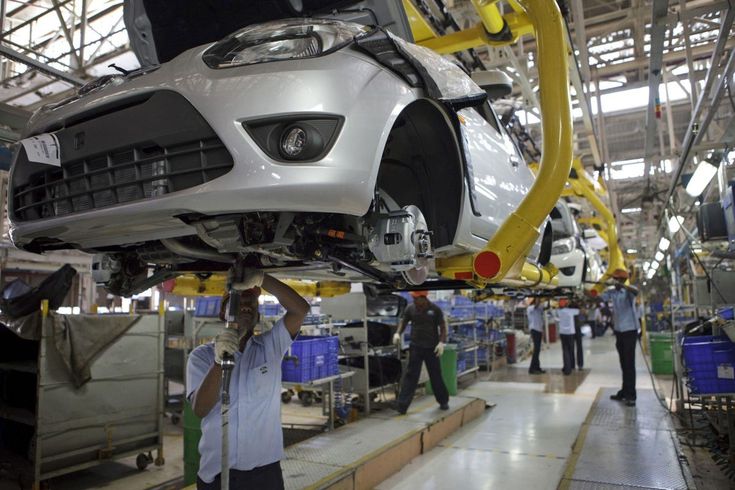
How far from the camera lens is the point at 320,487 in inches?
134

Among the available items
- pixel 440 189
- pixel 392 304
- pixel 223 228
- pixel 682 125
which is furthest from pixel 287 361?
pixel 682 125

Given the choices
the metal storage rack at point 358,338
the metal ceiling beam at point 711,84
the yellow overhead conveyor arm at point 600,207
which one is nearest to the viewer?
the metal ceiling beam at point 711,84

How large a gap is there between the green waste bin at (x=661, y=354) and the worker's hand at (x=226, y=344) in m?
9.56

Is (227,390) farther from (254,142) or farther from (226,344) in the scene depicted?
(254,142)

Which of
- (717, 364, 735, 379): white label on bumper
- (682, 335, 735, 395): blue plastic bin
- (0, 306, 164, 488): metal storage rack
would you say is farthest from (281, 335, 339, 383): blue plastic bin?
(717, 364, 735, 379): white label on bumper

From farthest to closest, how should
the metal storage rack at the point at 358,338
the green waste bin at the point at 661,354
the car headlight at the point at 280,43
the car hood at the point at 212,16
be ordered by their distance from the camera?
the green waste bin at the point at 661,354
the metal storage rack at the point at 358,338
the car hood at the point at 212,16
the car headlight at the point at 280,43

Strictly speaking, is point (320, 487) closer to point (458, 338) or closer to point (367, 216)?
point (367, 216)

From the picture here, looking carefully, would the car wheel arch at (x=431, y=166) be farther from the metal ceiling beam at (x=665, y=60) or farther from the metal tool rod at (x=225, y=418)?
the metal ceiling beam at (x=665, y=60)

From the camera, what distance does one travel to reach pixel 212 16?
2.59m

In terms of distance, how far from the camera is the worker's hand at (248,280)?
216 centimetres

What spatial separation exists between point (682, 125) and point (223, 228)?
1260 cm

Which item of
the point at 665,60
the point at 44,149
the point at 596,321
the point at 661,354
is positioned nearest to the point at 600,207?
the point at 665,60

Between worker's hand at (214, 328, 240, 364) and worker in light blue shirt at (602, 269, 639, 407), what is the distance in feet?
20.7

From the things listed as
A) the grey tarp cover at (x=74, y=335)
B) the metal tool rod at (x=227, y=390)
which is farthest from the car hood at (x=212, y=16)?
the grey tarp cover at (x=74, y=335)
